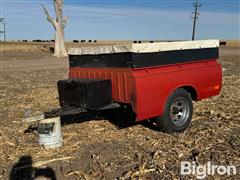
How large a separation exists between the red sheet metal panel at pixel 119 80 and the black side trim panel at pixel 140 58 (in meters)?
0.09

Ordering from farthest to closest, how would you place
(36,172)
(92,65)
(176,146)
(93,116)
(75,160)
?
(93,116) < (92,65) < (176,146) < (75,160) < (36,172)

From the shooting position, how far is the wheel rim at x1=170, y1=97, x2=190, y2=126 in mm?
7480

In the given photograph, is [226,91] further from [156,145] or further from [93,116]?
[156,145]

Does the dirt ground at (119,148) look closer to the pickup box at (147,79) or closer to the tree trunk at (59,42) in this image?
the pickup box at (147,79)

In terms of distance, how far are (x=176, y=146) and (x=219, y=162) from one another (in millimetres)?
970

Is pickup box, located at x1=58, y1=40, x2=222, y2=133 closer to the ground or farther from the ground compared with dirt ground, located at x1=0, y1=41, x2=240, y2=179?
farther from the ground

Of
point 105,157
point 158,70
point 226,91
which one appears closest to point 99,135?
point 105,157

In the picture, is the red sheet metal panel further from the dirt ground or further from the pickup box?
the dirt ground

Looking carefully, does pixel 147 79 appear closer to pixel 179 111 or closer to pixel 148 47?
pixel 148 47

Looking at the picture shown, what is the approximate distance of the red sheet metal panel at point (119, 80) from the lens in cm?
668

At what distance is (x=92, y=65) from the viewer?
7668mm
